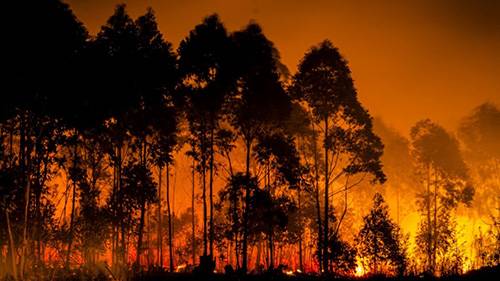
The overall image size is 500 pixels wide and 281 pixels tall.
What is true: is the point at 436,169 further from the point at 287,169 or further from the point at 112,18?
the point at 112,18

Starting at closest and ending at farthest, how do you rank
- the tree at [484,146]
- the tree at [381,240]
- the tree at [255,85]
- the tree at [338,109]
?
the tree at [255,85]
the tree at [381,240]
the tree at [338,109]
the tree at [484,146]

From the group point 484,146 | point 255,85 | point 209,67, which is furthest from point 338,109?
point 484,146

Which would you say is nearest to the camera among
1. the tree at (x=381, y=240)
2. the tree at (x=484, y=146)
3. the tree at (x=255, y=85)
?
the tree at (x=255, y=85)

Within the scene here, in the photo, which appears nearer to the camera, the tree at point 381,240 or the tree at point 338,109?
the tree at point 381,240

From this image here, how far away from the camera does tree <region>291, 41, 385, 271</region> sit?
1085 inches

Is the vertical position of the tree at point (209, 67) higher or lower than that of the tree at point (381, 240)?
higher

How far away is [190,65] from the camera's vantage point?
89.3ft

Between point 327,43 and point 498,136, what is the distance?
122 feet

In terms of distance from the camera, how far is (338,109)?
91.7 feet

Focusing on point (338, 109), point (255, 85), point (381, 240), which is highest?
point (255, 85)

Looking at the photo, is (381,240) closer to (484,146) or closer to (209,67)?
(209,67)

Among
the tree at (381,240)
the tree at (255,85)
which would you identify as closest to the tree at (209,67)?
the tree at (255,85)

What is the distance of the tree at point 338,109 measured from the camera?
27.6m

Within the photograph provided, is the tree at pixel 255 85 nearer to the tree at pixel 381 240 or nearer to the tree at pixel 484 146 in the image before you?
the tree at pixel 381 240
